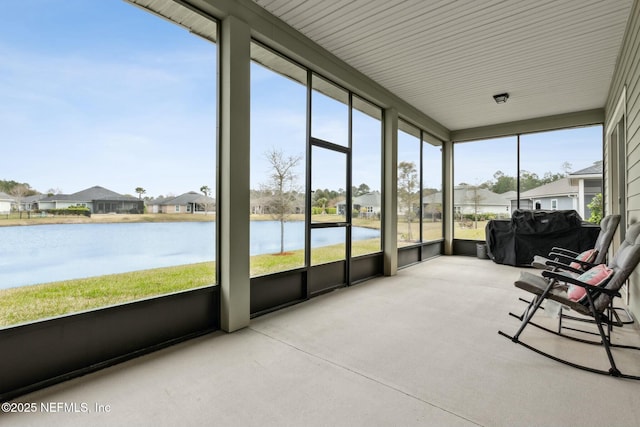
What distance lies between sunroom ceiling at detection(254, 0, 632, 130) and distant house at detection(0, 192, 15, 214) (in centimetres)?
258

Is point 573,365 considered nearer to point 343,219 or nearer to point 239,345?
point 239,345

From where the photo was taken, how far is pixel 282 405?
1.83 meters

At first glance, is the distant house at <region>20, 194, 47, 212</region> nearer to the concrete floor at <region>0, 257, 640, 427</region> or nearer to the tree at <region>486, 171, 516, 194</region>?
the concrete floor at <region>0, 257, 640, 427</region>

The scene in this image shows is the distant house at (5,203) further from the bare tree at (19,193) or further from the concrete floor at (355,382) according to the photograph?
the concrete floor at (355,382)

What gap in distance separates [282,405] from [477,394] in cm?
118

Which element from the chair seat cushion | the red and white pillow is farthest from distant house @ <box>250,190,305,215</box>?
the red and white pillow

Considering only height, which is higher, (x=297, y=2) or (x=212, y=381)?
(x=297, y=2)

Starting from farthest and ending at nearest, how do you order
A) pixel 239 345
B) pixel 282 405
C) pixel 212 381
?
pixel 239 345, pixel 212 381, pixel 282 405

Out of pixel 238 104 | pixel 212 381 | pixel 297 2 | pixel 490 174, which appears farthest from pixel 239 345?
pixel 490 174

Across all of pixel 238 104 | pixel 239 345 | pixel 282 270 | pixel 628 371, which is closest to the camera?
pixel 628 371

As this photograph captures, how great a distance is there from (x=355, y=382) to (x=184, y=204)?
6.73 ft

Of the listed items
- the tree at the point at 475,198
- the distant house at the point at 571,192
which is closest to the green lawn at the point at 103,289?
the tree at the point at 475,198

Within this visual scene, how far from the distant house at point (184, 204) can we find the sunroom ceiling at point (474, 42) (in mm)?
1945

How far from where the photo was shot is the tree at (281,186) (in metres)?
3.61
